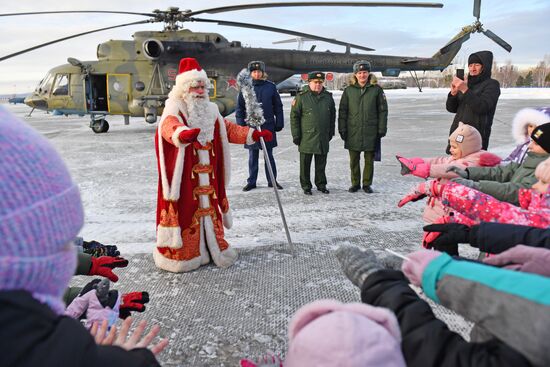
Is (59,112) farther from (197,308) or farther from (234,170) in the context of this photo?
(197,308)

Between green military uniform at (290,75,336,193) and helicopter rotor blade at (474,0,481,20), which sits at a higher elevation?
helicopter rotor blade at (474,0,481,20)

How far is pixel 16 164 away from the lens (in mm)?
729

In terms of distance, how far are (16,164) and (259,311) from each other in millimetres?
2221

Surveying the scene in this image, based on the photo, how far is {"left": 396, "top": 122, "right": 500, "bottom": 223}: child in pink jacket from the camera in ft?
9.21

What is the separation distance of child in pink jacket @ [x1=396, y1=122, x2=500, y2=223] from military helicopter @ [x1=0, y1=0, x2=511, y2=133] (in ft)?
26.4

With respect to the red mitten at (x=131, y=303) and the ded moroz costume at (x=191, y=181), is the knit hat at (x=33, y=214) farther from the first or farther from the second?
the ded moroz costume at (x=191, y=181)

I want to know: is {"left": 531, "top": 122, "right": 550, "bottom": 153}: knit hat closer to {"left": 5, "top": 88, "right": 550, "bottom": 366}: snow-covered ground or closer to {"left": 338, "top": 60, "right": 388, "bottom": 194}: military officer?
{"left": 5, "top": 88, "right": 550, "bottom": 366}: snow-covered ground

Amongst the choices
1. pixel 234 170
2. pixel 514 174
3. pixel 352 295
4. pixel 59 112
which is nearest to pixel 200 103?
pixel 352 295

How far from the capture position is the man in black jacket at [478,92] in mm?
4797

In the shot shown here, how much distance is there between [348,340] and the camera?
2.81ft

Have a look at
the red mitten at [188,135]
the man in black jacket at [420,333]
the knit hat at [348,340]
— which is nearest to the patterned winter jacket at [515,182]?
the man in black jacket at [420,333]

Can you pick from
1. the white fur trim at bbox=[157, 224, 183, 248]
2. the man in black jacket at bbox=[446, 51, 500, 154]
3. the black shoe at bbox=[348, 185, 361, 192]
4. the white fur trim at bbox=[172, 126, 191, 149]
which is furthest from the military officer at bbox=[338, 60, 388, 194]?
the white fur trim at bbox=[172, 126, 191, 149]

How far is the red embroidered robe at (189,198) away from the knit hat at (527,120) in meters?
2.14

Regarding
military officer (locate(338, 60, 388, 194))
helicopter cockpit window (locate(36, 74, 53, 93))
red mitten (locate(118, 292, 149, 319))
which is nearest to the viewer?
red mitten (locate(118, 292, 149, 319))
